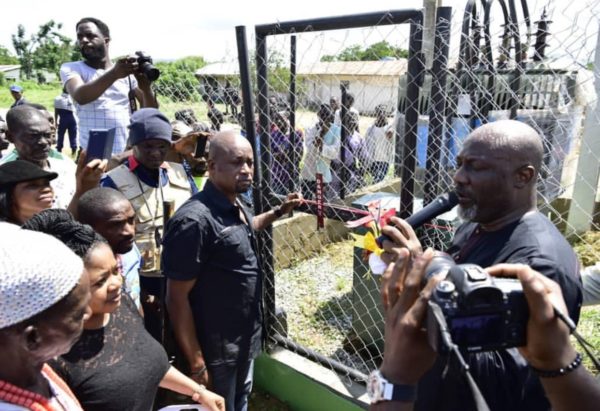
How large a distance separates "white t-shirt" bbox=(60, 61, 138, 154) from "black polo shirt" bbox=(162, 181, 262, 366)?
195cm

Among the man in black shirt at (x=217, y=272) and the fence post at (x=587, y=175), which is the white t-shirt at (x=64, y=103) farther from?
the fence post at (x=587, y=175)

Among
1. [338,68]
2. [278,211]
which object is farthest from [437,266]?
[338,68]

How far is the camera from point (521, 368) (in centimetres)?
134

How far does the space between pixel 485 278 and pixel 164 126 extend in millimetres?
2361

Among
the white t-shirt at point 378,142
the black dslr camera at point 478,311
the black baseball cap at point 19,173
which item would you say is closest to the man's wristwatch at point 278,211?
the black baseball cap at point 19,173

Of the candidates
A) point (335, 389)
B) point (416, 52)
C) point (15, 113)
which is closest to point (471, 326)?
point (416, 52)

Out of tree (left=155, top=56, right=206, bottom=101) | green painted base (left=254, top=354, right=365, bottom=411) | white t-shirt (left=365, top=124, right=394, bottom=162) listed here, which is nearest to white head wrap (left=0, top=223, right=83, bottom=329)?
green painted base (left=254, top=354, right=365, bottom=411)

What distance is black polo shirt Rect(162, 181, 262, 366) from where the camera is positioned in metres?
2.22

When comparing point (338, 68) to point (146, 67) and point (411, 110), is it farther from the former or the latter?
point (411, 110)

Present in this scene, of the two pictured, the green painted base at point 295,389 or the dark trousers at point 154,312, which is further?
the green painted base at point 295,389

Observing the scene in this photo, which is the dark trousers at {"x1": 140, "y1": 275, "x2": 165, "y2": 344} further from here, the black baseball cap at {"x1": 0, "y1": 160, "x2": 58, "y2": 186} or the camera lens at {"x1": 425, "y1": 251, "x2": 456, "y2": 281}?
the camera lens at {"x1": 425, "y1": 251, "x2": 456, "y2": 281}

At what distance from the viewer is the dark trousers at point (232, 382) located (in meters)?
2.47

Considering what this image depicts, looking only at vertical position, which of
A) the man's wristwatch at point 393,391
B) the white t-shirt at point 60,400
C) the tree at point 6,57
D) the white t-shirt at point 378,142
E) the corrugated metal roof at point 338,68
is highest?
the tree at point 6,57

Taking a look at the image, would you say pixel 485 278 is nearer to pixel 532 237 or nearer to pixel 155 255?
pixel 532 237
